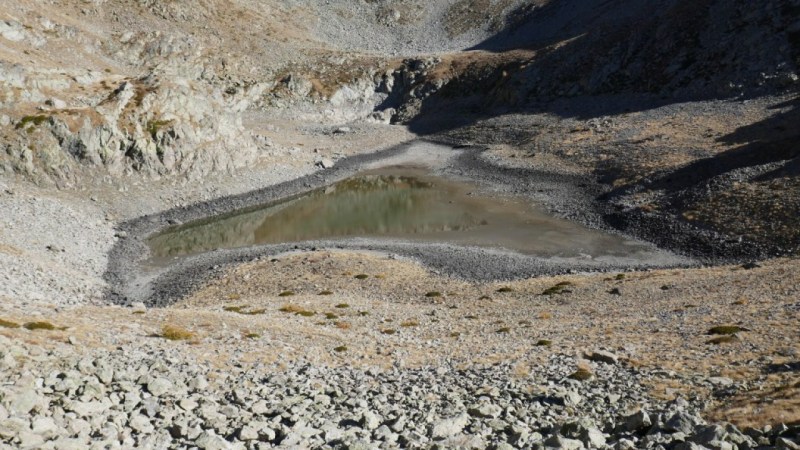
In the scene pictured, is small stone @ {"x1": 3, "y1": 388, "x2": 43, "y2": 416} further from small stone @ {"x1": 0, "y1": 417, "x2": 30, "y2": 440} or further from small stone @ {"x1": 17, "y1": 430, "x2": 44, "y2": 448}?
small stone @ {"x1": 17, "y1": 430, "x2": 44, "y2": 448}

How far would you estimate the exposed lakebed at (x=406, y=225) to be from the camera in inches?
2138

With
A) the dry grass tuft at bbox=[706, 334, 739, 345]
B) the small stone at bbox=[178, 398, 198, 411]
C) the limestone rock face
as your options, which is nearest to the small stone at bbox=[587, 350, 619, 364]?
the dry grass tuft at bbox=[706, 334, 739, 345]

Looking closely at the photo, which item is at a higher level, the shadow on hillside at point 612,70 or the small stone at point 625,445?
the shadow on hillside at point 612,70

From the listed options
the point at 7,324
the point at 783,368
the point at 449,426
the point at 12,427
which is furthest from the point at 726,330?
the point at 7,324

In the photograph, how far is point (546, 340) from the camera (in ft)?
88.5

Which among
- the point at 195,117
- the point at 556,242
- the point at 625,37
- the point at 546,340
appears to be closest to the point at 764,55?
the point at 625,37

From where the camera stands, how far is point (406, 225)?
63.4 meters

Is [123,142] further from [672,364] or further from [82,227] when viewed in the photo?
[672,364]

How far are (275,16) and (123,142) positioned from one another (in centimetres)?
8742

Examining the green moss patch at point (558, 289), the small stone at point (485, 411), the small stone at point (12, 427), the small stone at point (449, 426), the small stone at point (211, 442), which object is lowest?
the green moss patch at point (558, 289)

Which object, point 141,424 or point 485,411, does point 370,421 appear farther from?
point 141,424

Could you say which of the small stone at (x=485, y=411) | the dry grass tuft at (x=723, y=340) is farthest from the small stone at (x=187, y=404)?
the dry grass tuft at (x=723, y=340)

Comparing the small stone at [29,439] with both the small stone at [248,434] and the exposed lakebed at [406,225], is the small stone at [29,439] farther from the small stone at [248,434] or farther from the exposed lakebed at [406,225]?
the exposed lakebed at [406,225]

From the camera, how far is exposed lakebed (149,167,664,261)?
5431 cm
